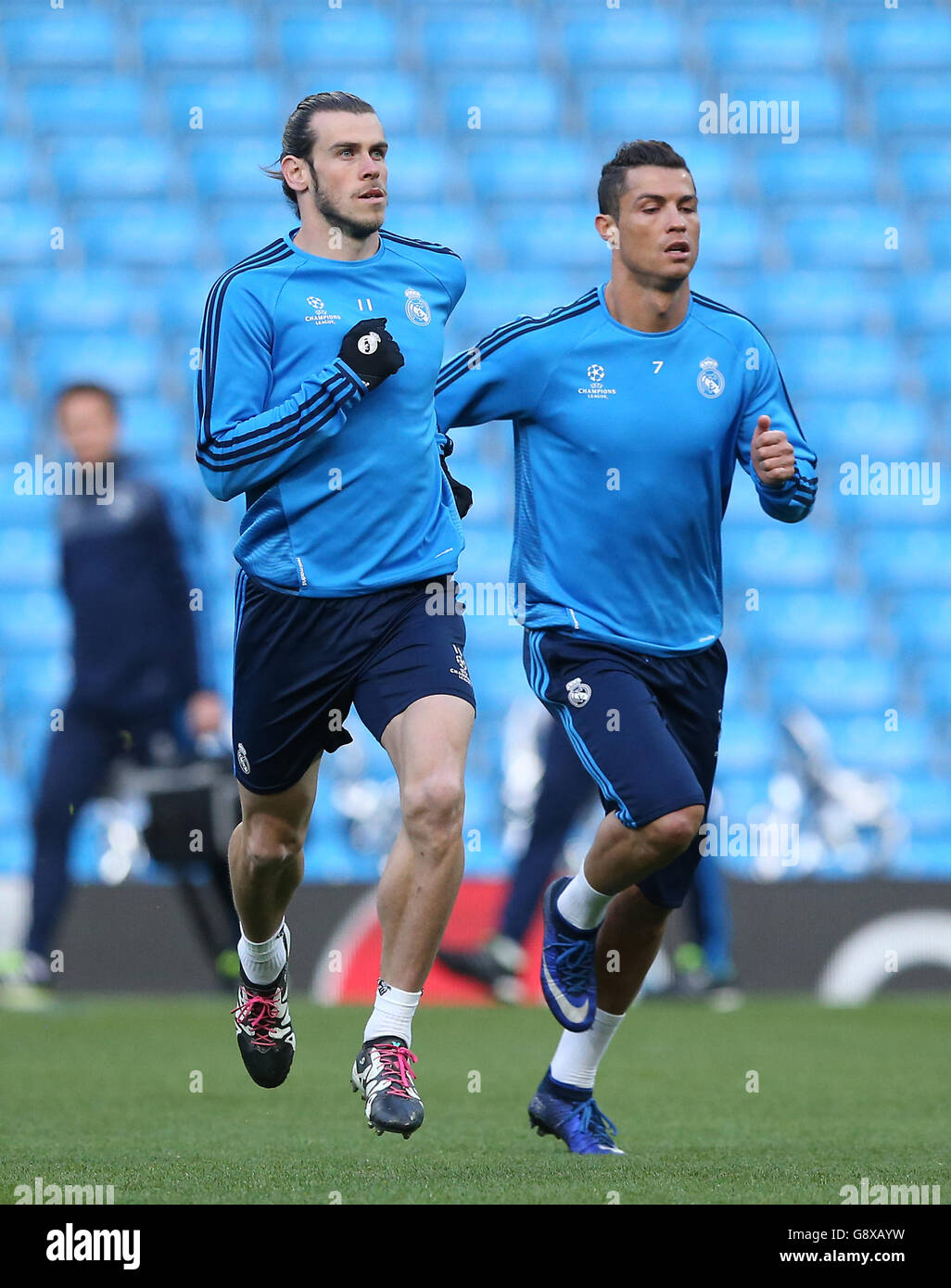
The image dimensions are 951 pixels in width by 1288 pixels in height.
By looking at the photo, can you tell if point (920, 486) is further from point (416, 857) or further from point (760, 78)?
point (416, 857)

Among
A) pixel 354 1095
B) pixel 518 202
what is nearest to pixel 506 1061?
pixel 354 1095

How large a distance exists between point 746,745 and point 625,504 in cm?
682

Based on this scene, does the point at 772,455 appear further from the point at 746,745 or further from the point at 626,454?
the point at 746,745

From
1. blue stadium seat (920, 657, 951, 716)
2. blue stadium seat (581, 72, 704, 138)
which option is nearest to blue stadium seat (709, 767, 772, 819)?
blue stadium seat (920, 657, 951, 716)

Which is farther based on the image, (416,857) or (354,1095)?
(354,1095)

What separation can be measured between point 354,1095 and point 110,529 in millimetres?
3332

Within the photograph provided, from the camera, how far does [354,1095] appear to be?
21.0 ft

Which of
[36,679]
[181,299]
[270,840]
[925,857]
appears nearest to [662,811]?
[270,840]


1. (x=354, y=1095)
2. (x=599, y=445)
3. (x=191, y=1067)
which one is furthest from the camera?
(x=191, y=1067)

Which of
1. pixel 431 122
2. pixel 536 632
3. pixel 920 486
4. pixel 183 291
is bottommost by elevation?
pixel 536 632

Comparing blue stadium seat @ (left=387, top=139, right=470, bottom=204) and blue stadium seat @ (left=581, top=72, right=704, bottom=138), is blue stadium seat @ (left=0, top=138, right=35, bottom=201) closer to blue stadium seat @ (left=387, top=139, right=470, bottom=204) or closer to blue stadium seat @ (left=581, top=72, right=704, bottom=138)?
blue stadium seat @ (left=387, top=139, right=470, bottom=204)

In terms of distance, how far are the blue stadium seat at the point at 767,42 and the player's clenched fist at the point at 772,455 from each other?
962 centimetres

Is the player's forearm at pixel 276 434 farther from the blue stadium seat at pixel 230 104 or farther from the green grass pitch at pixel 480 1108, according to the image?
the blue stadium seat at pixel 230 104

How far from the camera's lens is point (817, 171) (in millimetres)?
13969
